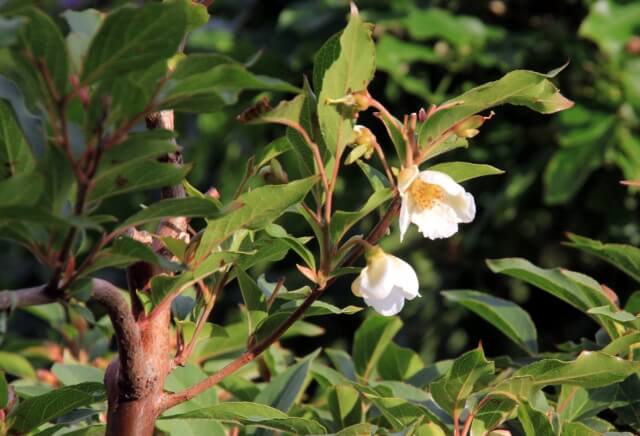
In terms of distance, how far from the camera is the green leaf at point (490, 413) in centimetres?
64

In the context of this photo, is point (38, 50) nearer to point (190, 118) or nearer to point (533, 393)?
point (533, 393)

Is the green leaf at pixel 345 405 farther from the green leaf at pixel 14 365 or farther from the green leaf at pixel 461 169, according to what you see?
the green leaf at pixel 14 365

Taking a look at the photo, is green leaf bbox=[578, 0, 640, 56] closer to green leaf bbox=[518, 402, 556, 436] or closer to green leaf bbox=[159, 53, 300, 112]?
green leaf bbox=[518, 402, 556, 436]

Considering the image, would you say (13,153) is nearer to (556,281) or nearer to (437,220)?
(437,220)

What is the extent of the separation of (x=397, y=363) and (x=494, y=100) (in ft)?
1.32

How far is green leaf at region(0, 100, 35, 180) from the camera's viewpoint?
0.53 meters

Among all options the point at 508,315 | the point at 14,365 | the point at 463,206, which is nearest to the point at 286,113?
the point at 463,206

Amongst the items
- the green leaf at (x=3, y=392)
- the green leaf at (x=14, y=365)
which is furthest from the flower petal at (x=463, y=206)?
A: the green leaf at (x=14, y=365)

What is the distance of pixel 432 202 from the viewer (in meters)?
0.61

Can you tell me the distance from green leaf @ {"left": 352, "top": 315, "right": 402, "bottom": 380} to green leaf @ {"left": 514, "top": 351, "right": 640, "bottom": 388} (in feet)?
0.82

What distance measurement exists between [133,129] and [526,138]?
1494mm

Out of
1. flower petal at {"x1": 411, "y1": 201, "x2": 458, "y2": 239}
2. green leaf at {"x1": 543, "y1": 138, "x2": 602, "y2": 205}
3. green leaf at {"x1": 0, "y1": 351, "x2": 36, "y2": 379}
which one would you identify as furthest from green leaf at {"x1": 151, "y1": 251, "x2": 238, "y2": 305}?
green leaf at {"x1": 543, "y1": 138, "x2": 602, "y2": 205}

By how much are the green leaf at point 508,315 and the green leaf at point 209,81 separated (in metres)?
0.38

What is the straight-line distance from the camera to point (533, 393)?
2.13ft
